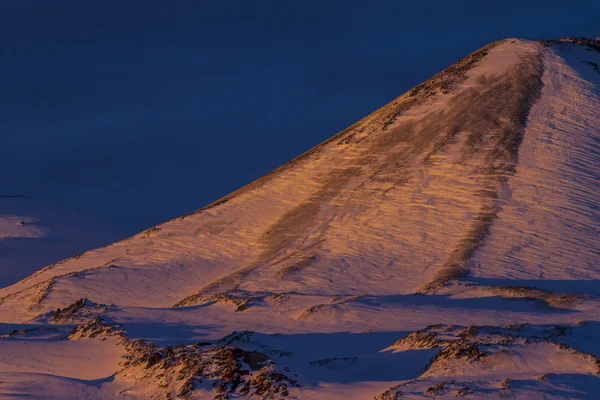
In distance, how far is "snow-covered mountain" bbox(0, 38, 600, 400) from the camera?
75.6 feet

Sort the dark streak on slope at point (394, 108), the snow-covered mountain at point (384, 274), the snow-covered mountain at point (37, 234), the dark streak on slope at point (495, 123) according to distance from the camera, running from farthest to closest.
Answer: the snow-covered mountain at point (37, 234) → the dark streak on slope at point (394, 108) → the dark streak on slope at point (495, 123) → the snow-covered mountain at point (384, 274)

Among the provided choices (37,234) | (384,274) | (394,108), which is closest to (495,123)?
(394,108)

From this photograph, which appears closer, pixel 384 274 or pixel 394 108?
pixel 384 274

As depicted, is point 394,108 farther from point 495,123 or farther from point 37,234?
point 37,234

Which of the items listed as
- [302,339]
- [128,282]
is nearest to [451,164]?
[128,282]

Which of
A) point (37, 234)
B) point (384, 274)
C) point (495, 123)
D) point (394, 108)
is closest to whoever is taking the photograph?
point (384, 274)

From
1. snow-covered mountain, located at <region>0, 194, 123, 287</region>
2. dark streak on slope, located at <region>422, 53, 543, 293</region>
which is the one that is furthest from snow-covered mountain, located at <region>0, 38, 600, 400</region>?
snow-covered mountain, located at <region>0, 194, 123, 287</region>

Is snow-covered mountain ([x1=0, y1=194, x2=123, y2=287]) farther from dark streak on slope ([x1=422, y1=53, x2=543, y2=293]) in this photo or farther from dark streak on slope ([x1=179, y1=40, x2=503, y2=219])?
dark streak on slope ([x1=422, y1=53, x2=543, y2=293])

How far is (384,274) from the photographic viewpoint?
1594 inches

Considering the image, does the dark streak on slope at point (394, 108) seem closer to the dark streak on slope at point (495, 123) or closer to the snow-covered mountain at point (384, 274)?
the snow-covered mountain at point (384, 274)

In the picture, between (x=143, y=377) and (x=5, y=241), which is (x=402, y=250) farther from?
(x=5, y=241)

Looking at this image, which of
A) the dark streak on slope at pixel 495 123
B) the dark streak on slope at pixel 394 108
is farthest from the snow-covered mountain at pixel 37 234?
the dark streak on slope at pixel 495 123

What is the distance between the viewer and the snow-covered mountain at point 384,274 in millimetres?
23031

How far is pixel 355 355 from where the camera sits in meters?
25.5
